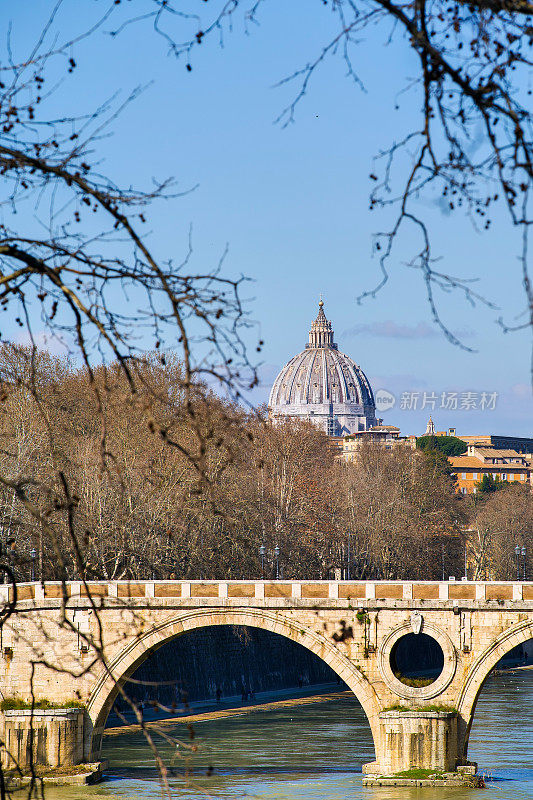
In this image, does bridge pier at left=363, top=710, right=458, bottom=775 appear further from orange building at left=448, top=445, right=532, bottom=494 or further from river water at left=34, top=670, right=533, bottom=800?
orange building at left=448, top=445, right=532, bottom=494

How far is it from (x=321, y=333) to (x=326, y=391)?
1113cm

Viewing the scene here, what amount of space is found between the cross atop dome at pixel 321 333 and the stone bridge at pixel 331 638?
15092cm

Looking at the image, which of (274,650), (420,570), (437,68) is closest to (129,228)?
(437,68)

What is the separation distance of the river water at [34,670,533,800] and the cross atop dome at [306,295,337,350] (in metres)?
141

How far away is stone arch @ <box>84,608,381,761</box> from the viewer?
1099 inches

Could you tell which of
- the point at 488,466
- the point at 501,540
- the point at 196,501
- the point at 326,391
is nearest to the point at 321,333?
the point at 326,391

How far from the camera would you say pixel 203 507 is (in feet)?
120

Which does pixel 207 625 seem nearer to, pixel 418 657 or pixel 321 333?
pixel 418 657

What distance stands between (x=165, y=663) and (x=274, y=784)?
1388 cm

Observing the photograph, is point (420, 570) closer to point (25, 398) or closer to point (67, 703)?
point (25, 398)

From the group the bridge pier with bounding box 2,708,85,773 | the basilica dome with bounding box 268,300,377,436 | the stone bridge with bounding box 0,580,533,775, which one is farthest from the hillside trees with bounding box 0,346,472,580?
the basilica dome with bounding box 268,300,377,436

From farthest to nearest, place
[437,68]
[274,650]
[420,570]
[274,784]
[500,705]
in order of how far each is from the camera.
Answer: [420,570], [274,650], [500,705], [274,784], [437,68]

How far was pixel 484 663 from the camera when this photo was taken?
27344mm

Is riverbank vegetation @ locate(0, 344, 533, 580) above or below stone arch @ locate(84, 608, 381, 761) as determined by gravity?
above
